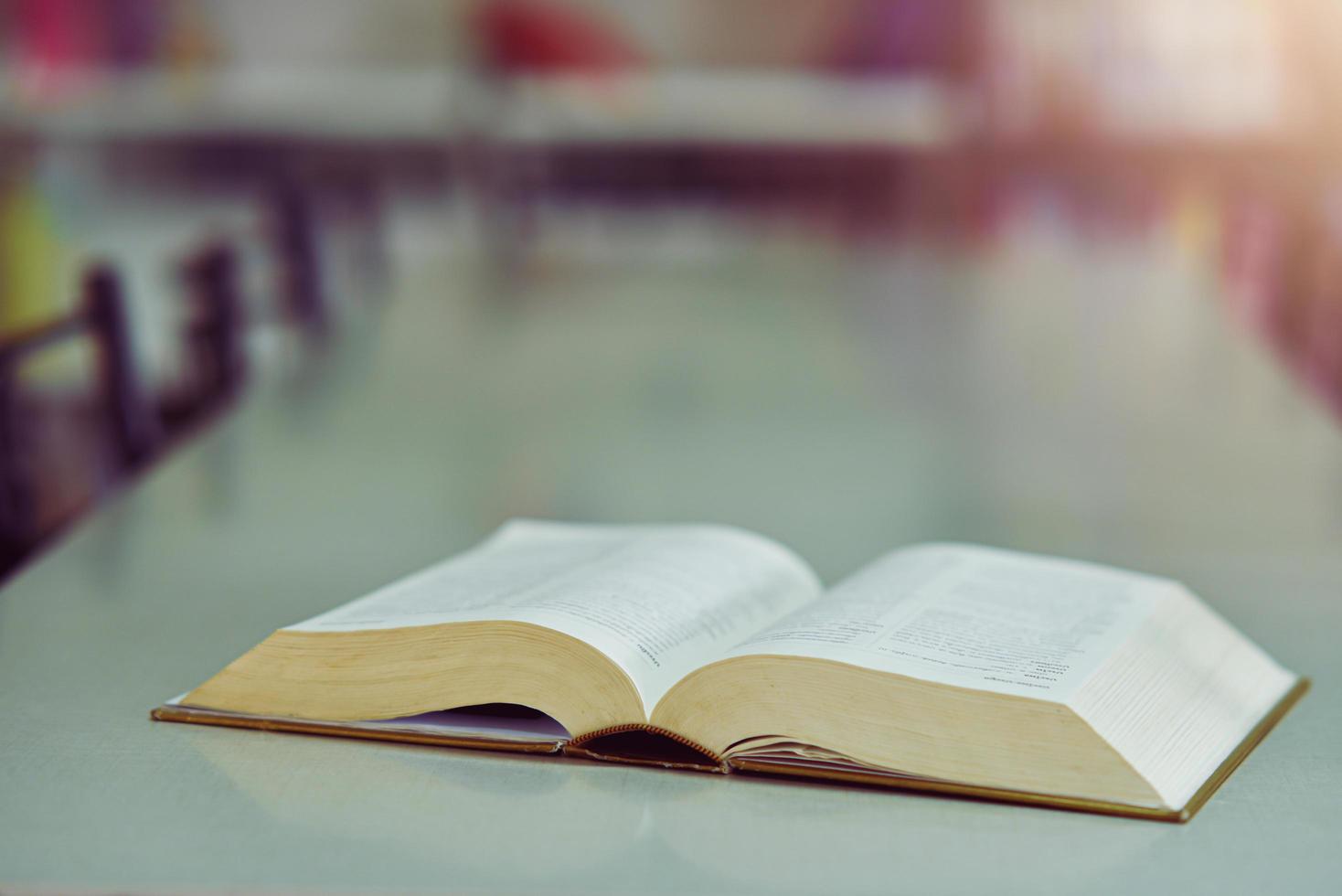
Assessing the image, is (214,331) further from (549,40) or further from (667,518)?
(549,40)

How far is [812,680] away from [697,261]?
1954 mm

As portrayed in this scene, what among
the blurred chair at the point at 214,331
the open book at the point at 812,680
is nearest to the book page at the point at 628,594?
the open book at the point at 812,680

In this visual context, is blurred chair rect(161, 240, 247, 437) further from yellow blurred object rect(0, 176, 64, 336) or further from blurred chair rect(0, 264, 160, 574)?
yellow blurred object rect(0, 176, 64, 336)

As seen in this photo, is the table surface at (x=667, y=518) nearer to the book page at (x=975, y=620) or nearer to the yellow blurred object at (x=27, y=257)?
the book page at (x=975, y=620)

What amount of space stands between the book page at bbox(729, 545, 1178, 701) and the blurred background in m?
0.24

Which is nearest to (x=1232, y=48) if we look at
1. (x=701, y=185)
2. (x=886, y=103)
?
(x=886, y=103)

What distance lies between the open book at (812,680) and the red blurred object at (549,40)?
3.28 meters

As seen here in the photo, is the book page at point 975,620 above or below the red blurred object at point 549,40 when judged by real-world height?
below

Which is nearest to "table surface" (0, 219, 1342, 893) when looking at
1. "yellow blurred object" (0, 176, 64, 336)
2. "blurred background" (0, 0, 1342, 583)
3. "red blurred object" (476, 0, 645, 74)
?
"blurred background" (0, 0, 1342, 583)

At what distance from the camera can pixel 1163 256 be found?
245cm

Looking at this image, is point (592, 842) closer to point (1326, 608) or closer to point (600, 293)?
point (1326, 608)

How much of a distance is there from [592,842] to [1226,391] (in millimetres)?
1119

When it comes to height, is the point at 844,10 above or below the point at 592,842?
above

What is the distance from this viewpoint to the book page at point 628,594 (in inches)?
22.8
